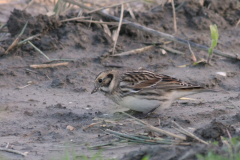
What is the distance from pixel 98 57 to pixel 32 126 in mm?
3001

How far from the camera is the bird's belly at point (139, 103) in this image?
20.7 feet

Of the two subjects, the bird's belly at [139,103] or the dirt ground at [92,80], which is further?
the bird's belly at [139,103]

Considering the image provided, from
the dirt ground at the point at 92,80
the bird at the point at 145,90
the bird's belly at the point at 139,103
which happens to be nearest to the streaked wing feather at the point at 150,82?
the bird at the point at 145,90

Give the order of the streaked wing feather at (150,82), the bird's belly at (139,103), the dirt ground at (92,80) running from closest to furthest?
the dirt ground at (92,80) → the bird's belly at (139,103) → the streaked wing feather at (150,82)

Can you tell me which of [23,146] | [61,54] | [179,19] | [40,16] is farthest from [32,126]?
[179,19]

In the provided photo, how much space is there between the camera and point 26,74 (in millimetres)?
7992

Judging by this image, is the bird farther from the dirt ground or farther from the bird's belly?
the dirt ground

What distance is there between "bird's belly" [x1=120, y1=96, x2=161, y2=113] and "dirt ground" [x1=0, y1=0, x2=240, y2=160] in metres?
0.22

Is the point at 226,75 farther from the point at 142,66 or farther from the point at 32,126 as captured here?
the point at 32,126

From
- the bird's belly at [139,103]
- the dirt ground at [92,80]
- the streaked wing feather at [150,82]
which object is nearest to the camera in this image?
the dirt ground at [92,80]

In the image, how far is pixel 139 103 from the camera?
20.7 feet

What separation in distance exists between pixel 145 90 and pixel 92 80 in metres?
1.91

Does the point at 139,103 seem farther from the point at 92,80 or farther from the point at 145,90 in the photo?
the point at 92,80

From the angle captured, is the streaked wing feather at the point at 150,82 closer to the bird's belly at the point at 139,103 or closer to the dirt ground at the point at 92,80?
the bird's belly at the point at 139,103
